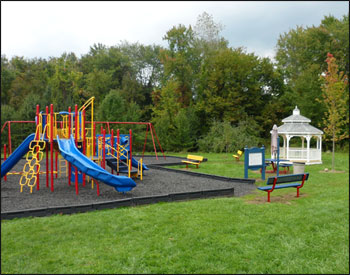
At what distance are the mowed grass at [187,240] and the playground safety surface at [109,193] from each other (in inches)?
16.1

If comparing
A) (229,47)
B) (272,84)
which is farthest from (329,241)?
(229,47)

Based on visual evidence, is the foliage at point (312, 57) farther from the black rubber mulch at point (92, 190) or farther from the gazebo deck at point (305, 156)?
the black rubber mulch at point (92, 190)

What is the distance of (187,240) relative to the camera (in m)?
5.73

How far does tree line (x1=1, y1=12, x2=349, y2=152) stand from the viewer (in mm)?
29359

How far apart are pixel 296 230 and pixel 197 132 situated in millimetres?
26558

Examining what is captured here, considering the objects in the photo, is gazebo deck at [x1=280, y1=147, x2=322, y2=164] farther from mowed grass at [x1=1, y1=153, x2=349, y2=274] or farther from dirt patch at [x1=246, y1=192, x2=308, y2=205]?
mowed grass at [x1=1, y1=153, x2=349, y2=274]

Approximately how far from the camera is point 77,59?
47719mm

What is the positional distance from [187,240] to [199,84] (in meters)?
29.8

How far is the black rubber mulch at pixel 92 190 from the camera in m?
8.98

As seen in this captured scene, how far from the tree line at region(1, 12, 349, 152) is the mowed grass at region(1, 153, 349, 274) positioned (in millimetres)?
19263

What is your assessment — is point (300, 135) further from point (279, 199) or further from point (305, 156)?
point (279, 199)

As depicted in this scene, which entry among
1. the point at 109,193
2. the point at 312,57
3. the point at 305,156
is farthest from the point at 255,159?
the point at 312,57

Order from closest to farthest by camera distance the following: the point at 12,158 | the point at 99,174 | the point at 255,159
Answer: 1. the point at 99,174
2. the point at 12,158
3. the point at 255,159

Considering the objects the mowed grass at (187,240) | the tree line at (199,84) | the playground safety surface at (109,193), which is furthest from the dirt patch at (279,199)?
the tree line at (199,84)
